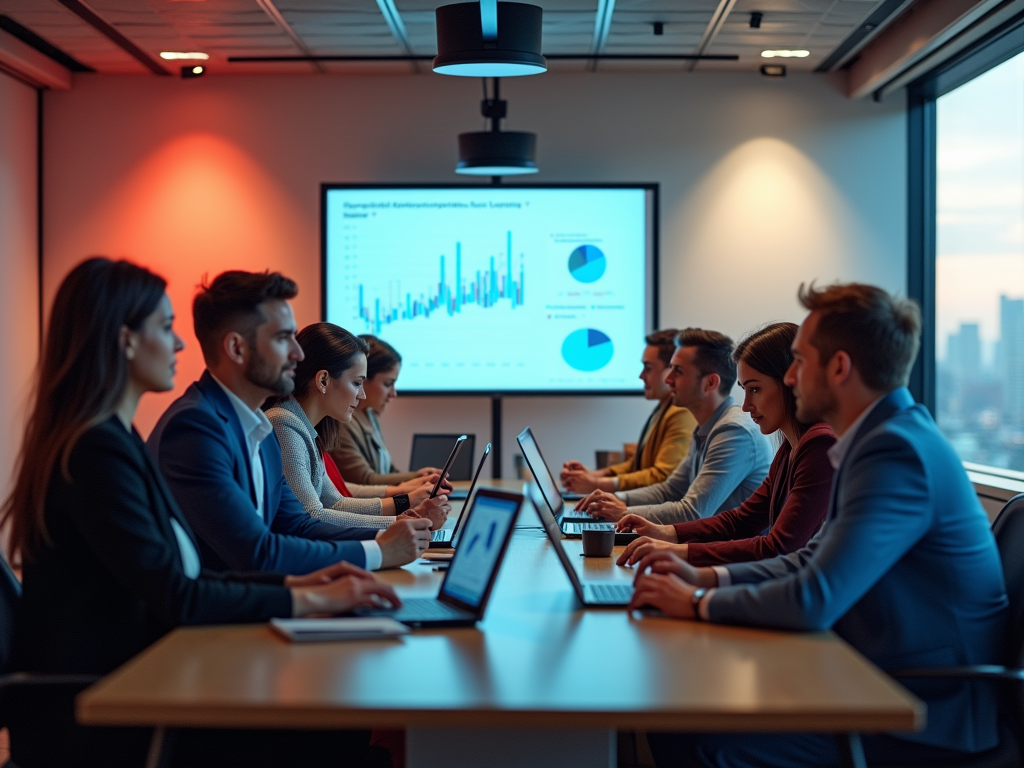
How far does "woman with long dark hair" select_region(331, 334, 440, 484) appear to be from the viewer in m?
4.56

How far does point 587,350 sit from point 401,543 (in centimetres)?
391

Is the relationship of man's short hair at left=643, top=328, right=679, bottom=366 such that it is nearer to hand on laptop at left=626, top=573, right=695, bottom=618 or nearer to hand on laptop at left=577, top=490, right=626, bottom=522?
hand on laptop at left=577, top=490, right=626, bottom=522

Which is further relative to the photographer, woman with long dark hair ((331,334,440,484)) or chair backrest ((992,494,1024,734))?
woman with long dark hair ((331,334,440,484))

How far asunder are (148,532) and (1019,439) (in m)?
4.29

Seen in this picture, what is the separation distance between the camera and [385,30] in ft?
17.8

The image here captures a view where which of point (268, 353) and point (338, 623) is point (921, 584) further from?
point (268, 353)

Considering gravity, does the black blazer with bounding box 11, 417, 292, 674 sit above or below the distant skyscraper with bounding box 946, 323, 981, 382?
below

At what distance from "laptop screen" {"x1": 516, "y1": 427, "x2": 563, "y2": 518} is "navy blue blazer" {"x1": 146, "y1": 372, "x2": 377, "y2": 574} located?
2.88ft

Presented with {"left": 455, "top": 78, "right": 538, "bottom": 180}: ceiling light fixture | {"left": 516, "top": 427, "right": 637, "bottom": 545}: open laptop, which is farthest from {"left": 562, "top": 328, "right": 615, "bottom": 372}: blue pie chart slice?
{"left": 516, "top": 427, "right": 637, "bottom": 545}: open laptop

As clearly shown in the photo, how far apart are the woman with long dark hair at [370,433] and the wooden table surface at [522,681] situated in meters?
2.71

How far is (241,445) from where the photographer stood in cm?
236

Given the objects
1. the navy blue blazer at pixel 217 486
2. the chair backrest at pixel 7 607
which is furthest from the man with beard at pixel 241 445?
the chair backrest at pixel 7 607

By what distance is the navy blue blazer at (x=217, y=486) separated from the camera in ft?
7.18

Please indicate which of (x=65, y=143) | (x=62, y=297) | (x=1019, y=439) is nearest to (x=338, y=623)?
(x=62, y=297)
